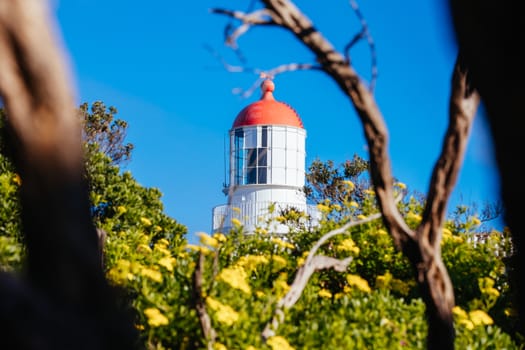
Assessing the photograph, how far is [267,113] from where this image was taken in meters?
29.3

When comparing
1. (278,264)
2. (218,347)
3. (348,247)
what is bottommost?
(218,347)

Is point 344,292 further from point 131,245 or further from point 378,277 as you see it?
point 131,245

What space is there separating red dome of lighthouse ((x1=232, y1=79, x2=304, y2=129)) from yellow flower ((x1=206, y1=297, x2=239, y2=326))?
81.1ft

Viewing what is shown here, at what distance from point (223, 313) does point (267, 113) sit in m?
25.2

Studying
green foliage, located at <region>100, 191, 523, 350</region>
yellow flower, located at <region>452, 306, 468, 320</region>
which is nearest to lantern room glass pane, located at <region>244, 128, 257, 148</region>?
green foliage, located at <region>100, 191, 523, 350</region>

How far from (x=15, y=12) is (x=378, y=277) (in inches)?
175

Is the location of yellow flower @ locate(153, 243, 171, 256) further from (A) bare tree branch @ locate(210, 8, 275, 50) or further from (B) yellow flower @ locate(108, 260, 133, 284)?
(A) bare tree branch @ locate(210, 8, 275, 50)

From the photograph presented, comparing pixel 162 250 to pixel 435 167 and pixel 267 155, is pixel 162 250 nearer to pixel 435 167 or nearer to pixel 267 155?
pixel 435 167

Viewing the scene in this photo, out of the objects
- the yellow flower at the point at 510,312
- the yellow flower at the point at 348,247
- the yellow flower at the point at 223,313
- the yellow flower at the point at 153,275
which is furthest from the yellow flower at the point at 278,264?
the yellow flower at the point at 510,312

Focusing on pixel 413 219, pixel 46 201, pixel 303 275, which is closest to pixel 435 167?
pixel 303 275

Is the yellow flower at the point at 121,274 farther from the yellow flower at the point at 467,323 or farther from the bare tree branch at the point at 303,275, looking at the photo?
the yellow flower at the point at 467,323

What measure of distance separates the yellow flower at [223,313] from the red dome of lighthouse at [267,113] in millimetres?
24730

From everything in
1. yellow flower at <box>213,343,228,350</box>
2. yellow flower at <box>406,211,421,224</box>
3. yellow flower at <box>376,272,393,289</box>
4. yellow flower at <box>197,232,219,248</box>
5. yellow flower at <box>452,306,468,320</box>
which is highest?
yellow flower at <box>406,211,421,224</box>

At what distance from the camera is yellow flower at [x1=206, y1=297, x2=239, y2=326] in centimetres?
418
